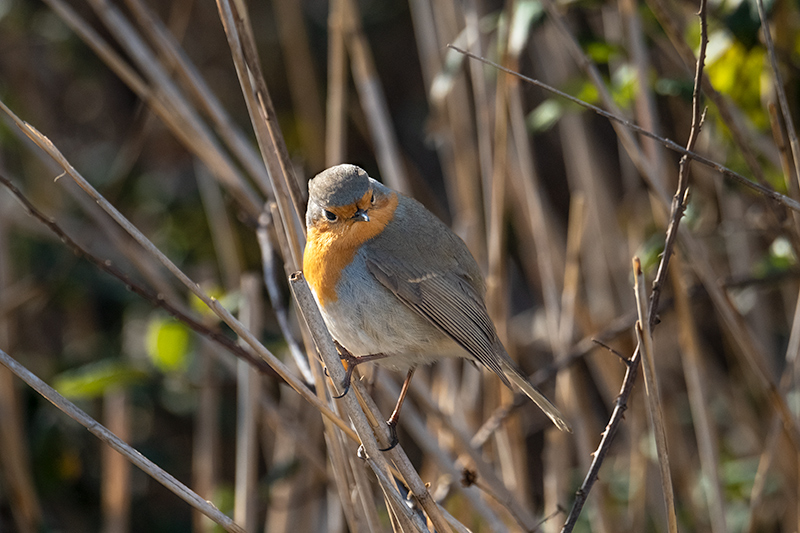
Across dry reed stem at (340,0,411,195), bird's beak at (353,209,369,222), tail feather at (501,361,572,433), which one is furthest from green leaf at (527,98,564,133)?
tail feather at (501,361,572,433)

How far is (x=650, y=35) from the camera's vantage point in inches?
101

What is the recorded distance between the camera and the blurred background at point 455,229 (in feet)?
7.48

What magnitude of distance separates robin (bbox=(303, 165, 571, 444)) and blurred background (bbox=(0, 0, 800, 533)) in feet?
0.62

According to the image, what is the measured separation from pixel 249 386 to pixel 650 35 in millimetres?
1830

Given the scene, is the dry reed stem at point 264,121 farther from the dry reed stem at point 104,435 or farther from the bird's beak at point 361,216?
the dry reed stem at point 104,435

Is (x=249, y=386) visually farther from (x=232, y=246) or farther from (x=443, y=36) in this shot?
(x=443, y=36)

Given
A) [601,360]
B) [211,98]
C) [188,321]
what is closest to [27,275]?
[211,98]

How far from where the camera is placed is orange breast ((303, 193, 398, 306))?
2008mm

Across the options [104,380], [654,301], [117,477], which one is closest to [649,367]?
[654,301]

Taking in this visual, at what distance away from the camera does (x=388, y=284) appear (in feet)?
6.63

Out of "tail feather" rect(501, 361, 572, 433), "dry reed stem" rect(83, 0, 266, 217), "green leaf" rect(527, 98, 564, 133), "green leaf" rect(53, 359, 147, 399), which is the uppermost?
"dry reed stem" rect(83, 0, 266, 217)

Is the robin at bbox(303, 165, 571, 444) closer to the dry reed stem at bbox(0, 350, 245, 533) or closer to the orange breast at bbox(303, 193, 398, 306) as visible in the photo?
the orange breast at bbox(303, 193, 398, 306)

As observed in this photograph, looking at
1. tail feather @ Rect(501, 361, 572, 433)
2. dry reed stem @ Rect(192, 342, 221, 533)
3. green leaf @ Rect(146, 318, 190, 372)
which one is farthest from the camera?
dry reed stem @ Rect(192, 342, 221, 533)

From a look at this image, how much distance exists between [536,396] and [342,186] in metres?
0.77
